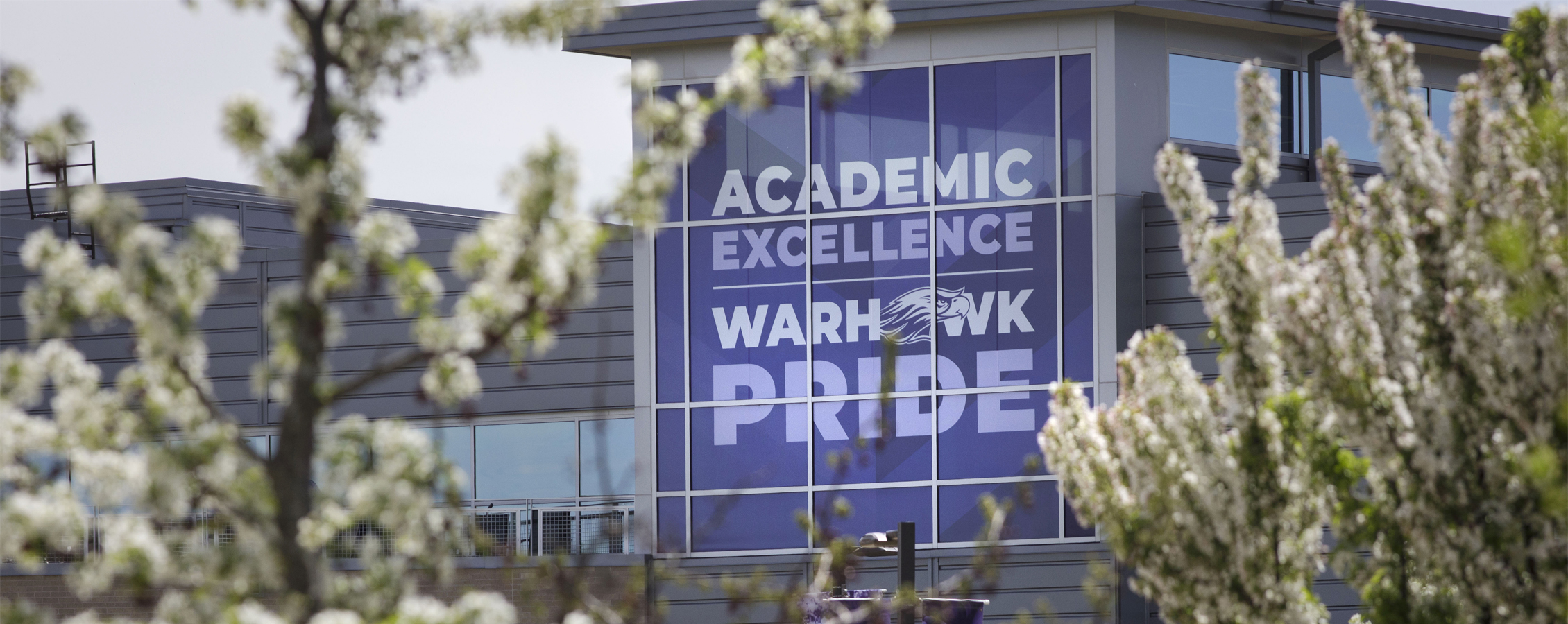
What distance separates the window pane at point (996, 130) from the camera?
63.8ft

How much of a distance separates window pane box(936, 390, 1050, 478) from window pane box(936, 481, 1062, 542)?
181 mm

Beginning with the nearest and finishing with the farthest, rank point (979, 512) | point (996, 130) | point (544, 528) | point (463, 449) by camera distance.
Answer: point (979, 512)
point (996, 130)
point (544, 528)
point (463, 449)

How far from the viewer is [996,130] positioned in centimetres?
1953

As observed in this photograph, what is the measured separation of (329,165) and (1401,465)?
395 cm

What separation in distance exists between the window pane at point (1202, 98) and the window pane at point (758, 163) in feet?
15.4

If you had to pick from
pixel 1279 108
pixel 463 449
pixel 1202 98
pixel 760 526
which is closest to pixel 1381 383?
pixel 760 526

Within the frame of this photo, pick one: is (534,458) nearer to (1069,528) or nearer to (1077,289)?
(1069,528)

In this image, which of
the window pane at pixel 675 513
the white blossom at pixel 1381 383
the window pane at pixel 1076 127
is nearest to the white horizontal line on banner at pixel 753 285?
the window pane at pixel 675 513

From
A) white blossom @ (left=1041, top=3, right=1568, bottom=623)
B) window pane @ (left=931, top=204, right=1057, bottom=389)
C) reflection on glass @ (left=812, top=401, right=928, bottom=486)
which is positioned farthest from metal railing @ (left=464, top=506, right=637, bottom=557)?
white blossom @ (left=1041, top=3, right=1568, bottom=623)

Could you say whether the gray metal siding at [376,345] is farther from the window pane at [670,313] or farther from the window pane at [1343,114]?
the window pane at [1343,114]

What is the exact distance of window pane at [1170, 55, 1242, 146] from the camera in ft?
65.6

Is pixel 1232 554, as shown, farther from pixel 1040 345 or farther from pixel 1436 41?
pixel 1436 41

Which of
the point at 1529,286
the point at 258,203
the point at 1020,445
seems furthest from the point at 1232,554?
the point at 258,203

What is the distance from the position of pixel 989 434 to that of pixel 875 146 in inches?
153
